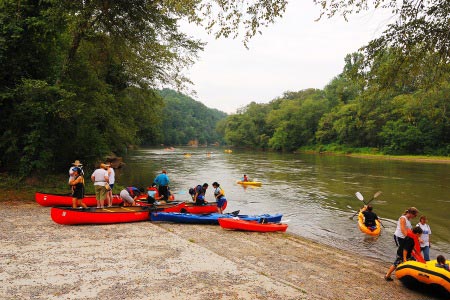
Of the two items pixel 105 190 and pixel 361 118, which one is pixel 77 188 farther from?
pixel 361 118

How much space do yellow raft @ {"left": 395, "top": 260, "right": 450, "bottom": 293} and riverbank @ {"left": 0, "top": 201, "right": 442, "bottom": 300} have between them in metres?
0.42

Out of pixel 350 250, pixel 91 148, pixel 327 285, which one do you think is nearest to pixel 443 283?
pixel 327 285

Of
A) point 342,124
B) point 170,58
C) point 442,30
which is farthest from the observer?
point 342,124

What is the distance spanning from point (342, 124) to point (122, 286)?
74.3m

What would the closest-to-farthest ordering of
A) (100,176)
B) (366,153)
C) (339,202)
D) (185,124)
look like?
(100,176)
(339,202)
(366,153)
(185,124)

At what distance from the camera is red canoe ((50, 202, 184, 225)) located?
11.1 metres

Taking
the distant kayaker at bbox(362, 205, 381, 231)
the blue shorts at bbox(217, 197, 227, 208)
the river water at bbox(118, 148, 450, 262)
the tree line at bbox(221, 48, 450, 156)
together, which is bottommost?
the river water at bbox(118, 148, 450, 262)

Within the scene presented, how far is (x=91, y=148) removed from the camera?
Answer: 19.8 m

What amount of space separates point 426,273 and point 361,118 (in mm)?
68455

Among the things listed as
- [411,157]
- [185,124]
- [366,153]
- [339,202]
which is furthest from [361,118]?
[185,124]

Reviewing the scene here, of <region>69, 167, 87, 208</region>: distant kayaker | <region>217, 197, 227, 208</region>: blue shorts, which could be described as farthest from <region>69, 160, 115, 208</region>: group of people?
<region>217, 197, 227, 208</region>: blue shorts

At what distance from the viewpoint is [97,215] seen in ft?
37.9

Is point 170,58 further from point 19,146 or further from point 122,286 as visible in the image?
point 122,286

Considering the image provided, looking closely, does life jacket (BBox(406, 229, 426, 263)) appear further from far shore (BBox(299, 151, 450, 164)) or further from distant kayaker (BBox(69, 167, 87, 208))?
far shore (BBox(299, 151, 450, 164))
